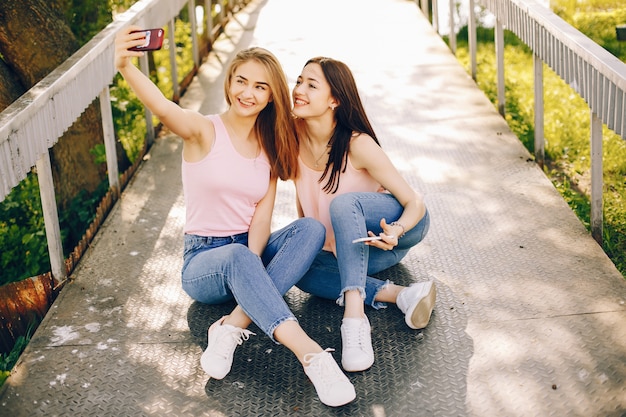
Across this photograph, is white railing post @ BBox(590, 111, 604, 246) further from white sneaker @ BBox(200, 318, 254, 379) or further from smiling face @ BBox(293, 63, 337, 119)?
white sneaker @ BBox(200, 318, 254, 379)

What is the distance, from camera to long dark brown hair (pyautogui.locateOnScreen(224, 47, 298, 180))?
10.7 feet

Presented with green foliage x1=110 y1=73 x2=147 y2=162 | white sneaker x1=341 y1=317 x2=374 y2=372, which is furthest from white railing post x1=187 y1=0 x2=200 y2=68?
white sneaker x1=341 y1=317 x2=374 y2=372

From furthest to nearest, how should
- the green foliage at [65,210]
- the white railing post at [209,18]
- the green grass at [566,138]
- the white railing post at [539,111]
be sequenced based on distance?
the white railing post at [209,18]
the green foliage at [65,210]
the white railing post at [539,111]
the green grass at [566,138]

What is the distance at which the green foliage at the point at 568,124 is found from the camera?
4.41 metres

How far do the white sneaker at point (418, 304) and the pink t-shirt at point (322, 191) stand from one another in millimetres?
398

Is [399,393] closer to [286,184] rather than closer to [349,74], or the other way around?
[349,74]

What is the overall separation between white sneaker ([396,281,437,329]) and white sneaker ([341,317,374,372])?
0.18 metres

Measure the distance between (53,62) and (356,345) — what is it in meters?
2.83

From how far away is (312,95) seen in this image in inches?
131

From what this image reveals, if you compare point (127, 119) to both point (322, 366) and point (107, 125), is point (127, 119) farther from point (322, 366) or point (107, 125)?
point (322, 366)

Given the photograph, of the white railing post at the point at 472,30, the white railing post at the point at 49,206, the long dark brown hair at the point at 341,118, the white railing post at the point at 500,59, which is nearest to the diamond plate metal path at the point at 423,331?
the white railing post at the point at 49,206

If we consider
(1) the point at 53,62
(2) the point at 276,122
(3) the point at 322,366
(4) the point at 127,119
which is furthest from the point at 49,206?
(4) the point at 127,119

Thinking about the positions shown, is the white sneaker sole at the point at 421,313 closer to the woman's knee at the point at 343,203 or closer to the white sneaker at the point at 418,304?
the white sneaker at the point at 418,304

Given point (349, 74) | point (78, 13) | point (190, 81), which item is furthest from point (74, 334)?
point (190, 81)
